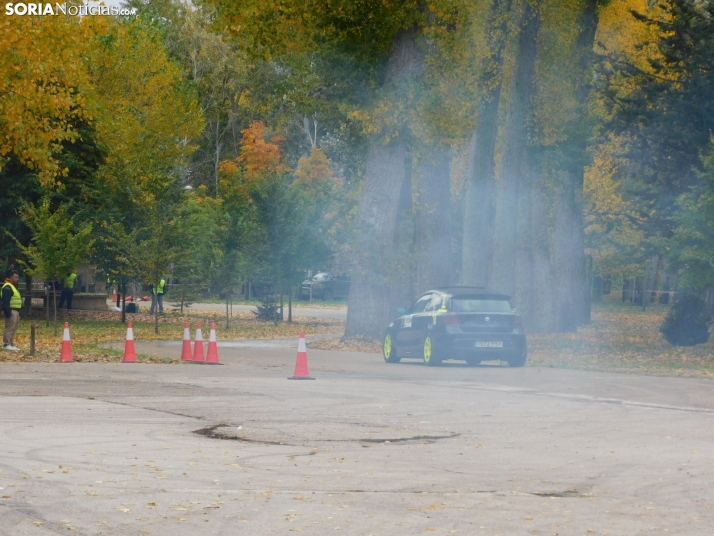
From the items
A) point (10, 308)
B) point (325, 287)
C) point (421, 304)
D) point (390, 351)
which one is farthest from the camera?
point (325, 287)

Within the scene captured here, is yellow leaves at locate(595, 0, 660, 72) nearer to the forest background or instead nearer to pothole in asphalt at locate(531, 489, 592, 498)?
the forest background

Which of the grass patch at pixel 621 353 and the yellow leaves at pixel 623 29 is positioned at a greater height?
the yellow leaves at pixel 623 29

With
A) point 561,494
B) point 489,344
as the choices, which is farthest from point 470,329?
point 561,494

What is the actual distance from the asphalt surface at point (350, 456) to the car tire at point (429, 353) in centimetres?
437

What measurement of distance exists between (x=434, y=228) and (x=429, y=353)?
37.3ft

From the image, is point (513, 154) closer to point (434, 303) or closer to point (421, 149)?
point (421, 149)

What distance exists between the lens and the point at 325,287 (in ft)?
262

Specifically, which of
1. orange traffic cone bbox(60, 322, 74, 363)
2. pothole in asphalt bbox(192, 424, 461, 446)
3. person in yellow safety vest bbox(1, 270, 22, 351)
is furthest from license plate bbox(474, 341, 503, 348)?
pothole in asphalt bbox(192, 424, 461, 446)

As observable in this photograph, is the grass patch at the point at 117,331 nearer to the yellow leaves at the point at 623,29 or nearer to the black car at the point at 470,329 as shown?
the black car at the point at 470,329

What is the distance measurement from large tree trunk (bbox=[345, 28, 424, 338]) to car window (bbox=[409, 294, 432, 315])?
260 inches

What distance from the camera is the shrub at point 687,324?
33438 millimetres

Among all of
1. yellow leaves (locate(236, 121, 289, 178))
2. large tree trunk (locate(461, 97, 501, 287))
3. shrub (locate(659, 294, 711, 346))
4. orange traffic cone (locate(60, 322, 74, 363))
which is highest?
yellow leaves (locate(236, 121, 289, 178))

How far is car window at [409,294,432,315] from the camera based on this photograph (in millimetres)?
26292

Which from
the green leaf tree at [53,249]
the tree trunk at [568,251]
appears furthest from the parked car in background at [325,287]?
the green leaf tree at [53,249]
